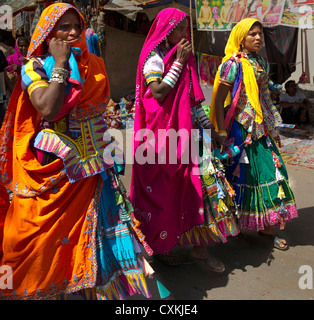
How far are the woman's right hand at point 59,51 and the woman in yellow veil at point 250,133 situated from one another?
1578 millimetres

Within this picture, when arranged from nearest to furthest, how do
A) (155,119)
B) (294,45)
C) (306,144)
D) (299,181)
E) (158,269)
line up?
(155,119)
(158,269)
(299,181)
(306,144)
(294,45)

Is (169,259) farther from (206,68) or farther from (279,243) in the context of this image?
(206,68)

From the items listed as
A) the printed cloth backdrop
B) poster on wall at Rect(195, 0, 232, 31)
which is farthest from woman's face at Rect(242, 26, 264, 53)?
poster on wall at Rect(195, 0, 232, 31)

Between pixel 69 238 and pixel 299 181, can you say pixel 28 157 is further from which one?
pixel 299 181

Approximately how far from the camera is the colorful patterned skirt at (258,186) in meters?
3.24

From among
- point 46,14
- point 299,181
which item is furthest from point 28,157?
point 299,181

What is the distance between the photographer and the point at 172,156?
109 inches

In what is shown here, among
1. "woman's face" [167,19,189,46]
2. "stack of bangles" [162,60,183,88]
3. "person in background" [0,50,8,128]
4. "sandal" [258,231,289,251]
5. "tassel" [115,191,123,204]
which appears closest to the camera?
"tassel" [115,191,123,204]

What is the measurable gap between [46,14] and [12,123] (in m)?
0.65

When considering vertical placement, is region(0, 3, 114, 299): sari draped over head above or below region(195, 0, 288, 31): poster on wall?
below

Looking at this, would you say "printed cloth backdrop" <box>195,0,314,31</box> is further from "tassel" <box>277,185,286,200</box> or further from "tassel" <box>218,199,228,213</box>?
"tassel" <box>218,199,228,213</box>

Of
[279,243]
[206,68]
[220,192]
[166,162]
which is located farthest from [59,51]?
[206,68]

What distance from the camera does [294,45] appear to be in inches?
343

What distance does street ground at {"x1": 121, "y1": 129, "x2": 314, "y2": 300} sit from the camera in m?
2.71
